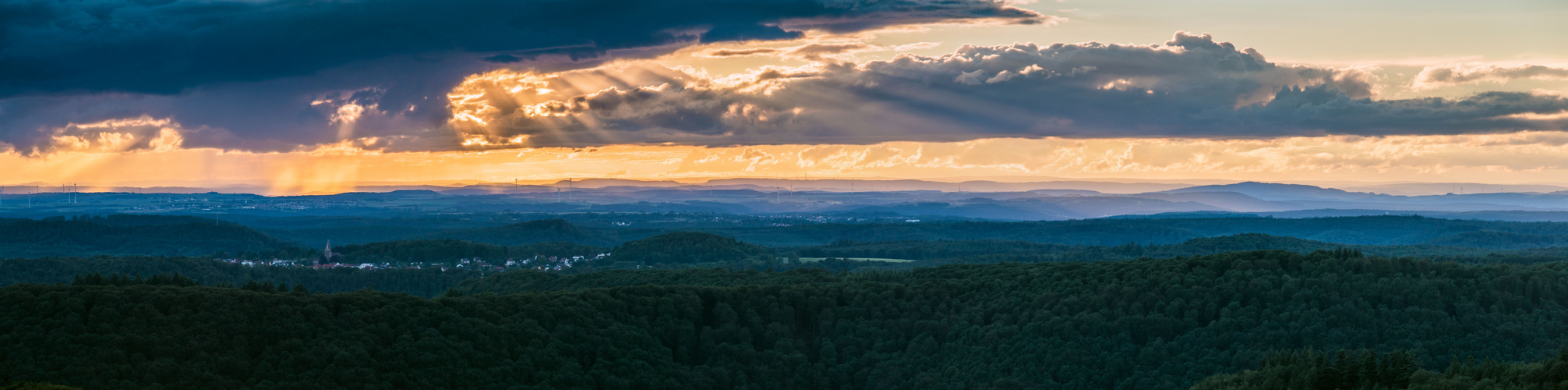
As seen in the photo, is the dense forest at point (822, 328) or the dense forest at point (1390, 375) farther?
the dense forest at point (822, 328)

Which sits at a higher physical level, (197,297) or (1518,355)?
(197,297)

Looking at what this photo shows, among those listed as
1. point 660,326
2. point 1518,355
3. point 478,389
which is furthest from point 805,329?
point 1518,355

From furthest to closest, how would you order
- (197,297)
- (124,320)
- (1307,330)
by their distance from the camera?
(1307,330) → (197,297) → (124,320)

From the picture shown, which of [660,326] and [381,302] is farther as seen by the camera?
[660,326]

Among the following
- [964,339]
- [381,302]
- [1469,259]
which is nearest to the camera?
[381,302]

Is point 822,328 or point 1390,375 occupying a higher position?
point 1390,375

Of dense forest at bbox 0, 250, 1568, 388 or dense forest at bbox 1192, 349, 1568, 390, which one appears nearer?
dense forest at bbox 1192, 349, 1568, 390

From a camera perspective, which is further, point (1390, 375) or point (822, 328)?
point (822, 328)

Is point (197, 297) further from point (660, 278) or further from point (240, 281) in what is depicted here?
point (240, 281)
